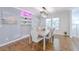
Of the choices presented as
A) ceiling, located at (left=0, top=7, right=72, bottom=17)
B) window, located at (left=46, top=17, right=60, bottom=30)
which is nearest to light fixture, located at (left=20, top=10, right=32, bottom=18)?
ceiling, located at (left=0, top=7, right=72, bottom=17)

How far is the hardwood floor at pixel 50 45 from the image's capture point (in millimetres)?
1770

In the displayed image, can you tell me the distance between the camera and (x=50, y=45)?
5.93 feet

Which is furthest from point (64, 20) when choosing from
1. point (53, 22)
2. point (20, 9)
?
point (20, 9)

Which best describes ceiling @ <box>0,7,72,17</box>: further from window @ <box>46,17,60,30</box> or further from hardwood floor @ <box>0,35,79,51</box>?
hardwood floor @ <box>0,35,79,51</box>

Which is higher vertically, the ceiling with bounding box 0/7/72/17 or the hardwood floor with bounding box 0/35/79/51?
the ceiling with bounding box 0/7/72/17

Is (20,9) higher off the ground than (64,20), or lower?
higher

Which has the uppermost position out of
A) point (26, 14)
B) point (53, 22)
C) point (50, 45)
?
point (26, 14)

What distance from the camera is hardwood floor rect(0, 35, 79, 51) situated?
177 cm

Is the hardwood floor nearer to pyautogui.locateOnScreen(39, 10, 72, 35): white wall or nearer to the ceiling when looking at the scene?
pyautogui.locateOnScreen(39, 10, 72, 35): white wall

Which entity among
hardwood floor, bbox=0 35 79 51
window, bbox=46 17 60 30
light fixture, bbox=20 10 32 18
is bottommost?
hardwood floor, bbox=0 35 79 51

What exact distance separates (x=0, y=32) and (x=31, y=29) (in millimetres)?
550

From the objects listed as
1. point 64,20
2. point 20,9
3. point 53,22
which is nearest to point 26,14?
point 20,9

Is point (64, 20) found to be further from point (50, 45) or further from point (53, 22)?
point (50, 45)
